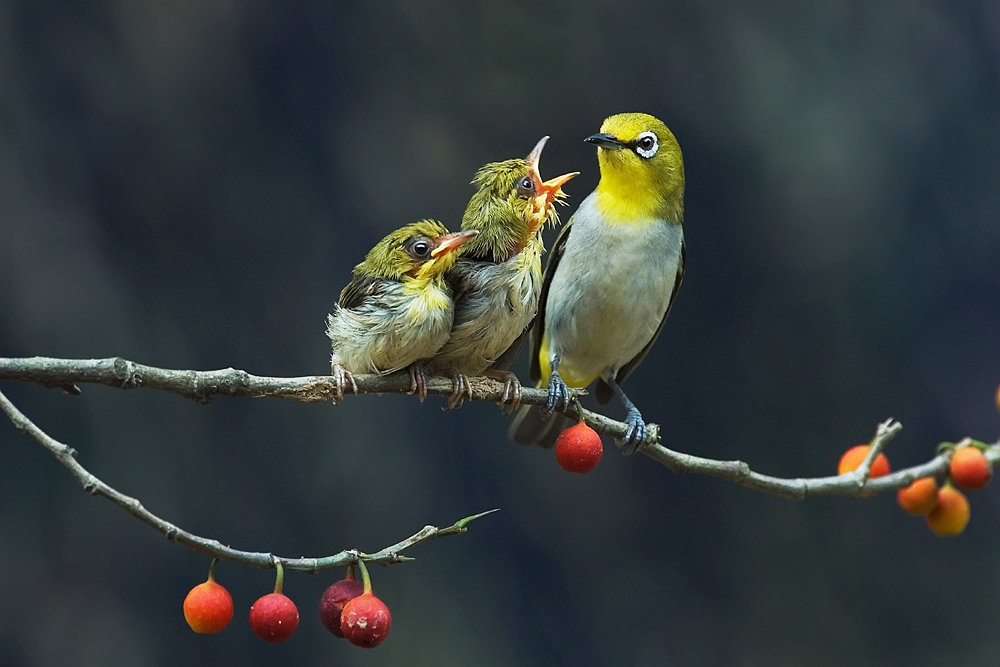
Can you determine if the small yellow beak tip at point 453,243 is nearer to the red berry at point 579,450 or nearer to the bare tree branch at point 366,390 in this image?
the bare tree branch at point 366,390

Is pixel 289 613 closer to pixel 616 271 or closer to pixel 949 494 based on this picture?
pixel 616 271

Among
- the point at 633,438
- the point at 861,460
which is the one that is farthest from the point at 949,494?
the point at 633,438

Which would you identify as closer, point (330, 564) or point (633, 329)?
point (330, 564)

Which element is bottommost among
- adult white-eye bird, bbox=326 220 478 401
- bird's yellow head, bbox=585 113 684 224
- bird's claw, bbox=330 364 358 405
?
bird's claw, bbox=330 364 358 405

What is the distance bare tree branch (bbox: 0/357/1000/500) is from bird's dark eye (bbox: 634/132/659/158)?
45 cm

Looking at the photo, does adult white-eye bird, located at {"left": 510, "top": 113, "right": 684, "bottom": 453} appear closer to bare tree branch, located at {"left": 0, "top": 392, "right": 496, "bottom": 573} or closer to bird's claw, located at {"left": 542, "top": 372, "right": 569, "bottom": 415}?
bird's claw, located at {"left": 542, "top": 372, "right": 569, "bottom": 415}

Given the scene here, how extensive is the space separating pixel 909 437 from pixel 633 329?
5.05 feet

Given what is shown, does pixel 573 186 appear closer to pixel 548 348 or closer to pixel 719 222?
pixel 719 222

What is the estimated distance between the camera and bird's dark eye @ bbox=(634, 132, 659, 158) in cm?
149

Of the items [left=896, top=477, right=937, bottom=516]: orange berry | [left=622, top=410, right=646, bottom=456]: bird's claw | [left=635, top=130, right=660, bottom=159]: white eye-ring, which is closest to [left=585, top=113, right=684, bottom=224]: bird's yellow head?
[left=635, top=130, right=660, bottom=159]: white eye-ring

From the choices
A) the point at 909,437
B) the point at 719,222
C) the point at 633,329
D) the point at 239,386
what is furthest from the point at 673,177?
the point at 909,437

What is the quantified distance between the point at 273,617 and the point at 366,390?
0.34m

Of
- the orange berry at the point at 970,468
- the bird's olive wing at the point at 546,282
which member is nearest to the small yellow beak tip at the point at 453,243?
the bird's olive wing at the point at 546,282

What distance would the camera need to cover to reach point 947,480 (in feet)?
4.95
